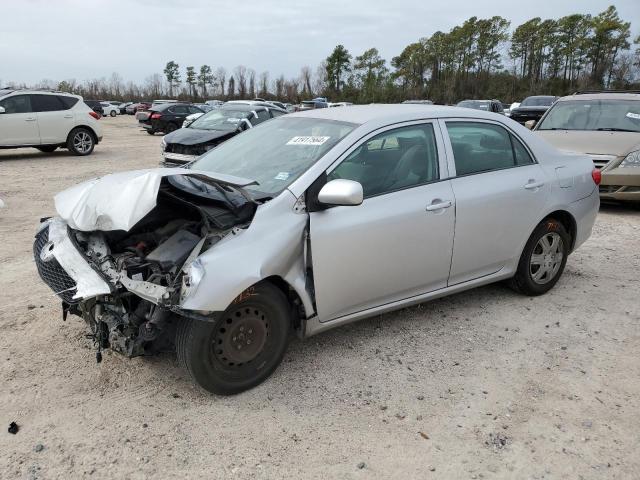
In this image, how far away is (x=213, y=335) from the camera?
3.07 metres

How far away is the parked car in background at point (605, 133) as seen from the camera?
8.10 m

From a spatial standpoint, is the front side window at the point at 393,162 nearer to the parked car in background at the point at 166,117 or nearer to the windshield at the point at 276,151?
the windshield at the point at 276,151

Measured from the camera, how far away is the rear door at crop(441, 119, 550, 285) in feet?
13.4

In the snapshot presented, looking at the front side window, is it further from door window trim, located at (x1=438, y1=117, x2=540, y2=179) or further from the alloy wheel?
the alloy wheel

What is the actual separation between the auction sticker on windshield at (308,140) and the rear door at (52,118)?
40.5 ft

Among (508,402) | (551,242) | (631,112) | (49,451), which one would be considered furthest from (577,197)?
(631,112)

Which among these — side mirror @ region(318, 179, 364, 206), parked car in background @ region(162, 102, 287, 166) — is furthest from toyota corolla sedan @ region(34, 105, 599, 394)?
parked car in background @ region(162, 102, 287, 166)

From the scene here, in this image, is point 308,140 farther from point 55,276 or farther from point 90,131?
point 90,131

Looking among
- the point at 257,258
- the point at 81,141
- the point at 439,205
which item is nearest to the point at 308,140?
the point at 439,205

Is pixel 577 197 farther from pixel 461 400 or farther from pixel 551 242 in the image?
pixel 461 400

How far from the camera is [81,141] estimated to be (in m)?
14.9

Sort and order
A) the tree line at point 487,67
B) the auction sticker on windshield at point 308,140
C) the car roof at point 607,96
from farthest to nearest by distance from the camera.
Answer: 1. the tree line at point 487,67
2. the car roof at point 607,96
3. the auction sticker on windshield at point 308,140

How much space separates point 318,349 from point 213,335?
3.33ft

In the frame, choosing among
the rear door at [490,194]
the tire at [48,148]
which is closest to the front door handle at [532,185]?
the rear door at [490,194]
